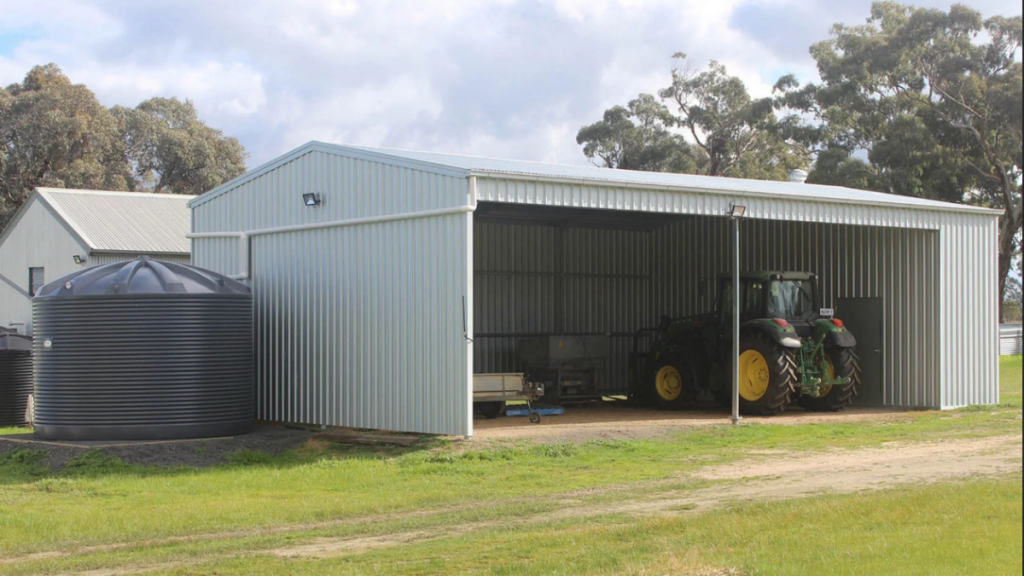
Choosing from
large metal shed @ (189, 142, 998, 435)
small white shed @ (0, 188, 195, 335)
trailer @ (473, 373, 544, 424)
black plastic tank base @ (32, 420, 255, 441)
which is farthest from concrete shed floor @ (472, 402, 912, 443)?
small white shed @ (0, 188, 195, 335)

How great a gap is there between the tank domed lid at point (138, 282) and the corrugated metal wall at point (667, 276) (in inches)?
301

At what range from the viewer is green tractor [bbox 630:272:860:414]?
19266mm

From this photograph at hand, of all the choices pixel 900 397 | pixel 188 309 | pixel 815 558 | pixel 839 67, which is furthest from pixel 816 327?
pixel 839 67

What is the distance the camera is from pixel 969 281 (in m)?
21.4

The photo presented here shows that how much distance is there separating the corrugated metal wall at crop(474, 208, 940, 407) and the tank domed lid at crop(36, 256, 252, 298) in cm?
764

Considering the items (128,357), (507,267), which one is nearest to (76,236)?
(507,267)

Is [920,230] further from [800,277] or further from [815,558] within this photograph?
[815,558]

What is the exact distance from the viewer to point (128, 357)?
16266 mm

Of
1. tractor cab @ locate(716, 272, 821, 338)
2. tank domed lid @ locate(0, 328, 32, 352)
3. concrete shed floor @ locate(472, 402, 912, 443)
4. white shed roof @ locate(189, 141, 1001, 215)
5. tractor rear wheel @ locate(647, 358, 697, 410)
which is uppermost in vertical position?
white shed roof @ locate(189, 141, 1001, 215)

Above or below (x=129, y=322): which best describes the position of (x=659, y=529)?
below

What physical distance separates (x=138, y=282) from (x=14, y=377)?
7041 millimetres

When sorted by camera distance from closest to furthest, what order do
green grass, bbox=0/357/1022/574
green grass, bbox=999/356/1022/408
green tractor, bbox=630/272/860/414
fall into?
green grass, bbox=999/356/1022/408 → green grass, bbox=0/357/1022/574 → green tractor, bbox=630/272/860/414

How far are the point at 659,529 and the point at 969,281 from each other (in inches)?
559

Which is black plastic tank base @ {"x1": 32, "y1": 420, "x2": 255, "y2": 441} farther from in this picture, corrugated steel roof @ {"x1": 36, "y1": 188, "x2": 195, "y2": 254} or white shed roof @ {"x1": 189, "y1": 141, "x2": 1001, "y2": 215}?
corrugated steel roof @ {"x1": 36, "y1": 188, "x2": 195, "y2": 254}
